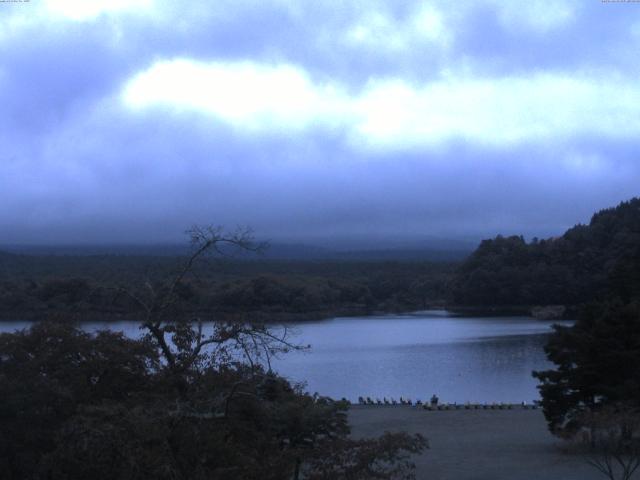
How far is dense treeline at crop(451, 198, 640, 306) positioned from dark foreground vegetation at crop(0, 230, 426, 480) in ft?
235

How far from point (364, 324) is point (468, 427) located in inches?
1881

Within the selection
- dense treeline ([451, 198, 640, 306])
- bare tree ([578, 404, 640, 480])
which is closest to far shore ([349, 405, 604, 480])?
bare tree ([578, 404, 640, 480])

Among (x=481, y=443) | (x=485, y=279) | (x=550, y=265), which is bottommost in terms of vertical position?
(x=481, y=443)

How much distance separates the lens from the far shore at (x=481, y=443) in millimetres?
18266

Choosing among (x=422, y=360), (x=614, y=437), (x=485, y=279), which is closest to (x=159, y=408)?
(x=614, y=437)

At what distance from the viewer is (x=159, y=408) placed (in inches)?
310

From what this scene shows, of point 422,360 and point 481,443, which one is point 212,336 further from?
point 422,360

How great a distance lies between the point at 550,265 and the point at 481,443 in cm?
6642

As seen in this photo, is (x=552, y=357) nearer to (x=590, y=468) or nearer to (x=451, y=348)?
(x=590, y=468)

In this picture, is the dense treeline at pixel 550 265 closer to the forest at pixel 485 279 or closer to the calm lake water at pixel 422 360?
the forest at pixel 485 279

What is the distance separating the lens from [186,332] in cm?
961

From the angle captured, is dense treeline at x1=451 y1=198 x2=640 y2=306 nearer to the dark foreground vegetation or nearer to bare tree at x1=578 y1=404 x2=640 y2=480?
bare tree at x1=578 y1=404 x2=640 y2=480

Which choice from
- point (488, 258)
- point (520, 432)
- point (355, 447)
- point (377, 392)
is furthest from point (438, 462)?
point (488, 258)

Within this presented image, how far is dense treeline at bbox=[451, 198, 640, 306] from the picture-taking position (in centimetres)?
8175
